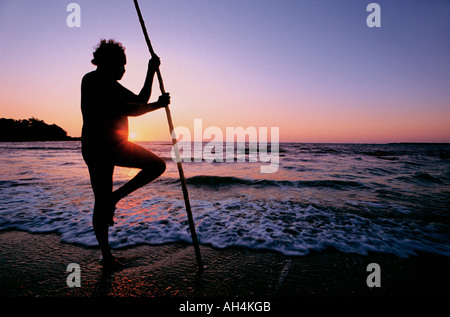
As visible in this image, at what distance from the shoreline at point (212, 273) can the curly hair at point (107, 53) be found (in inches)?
101

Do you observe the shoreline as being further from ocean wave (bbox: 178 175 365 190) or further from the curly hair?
ocean wave (bbox: 178 175 365 190)

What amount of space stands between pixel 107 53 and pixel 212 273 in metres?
2.96

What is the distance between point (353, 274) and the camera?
259 cm

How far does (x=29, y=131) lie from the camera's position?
76.9 m

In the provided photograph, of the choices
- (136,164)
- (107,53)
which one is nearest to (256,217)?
(136,164)

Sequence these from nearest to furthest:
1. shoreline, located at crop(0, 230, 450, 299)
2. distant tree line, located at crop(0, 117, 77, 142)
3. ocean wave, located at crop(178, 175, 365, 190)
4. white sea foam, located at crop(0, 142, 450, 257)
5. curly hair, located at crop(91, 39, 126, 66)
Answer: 1. shoreline, located at crop(0, 230, 450, 299)
2. curly hair, located at crop(91, 39, 126, 66)
3. white sea foam, located at crop(0, 142, 450, 257)
4. ocean wave, located at crop(178, 175, 365, 190)
5. distant tree line, located at crop(0, 117, 77, 142)

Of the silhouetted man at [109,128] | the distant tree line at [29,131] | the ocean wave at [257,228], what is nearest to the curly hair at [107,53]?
the silhouetted man at [109,128]

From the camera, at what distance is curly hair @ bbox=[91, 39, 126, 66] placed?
2.40 meters

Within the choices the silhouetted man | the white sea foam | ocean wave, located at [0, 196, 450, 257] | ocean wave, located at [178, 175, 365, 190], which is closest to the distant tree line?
the white sea foam

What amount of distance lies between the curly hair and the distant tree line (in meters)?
97.5
